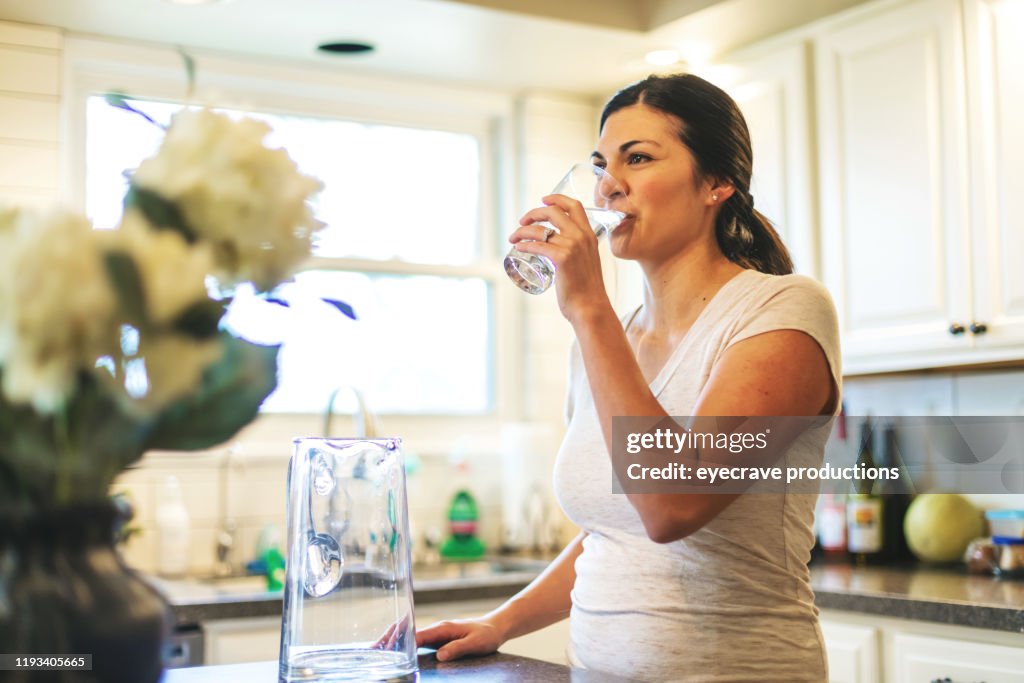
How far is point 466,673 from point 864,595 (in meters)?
1.40

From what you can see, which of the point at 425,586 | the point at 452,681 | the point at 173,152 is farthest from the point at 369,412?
the point at 173,152

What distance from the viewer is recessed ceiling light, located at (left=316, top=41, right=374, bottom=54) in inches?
121

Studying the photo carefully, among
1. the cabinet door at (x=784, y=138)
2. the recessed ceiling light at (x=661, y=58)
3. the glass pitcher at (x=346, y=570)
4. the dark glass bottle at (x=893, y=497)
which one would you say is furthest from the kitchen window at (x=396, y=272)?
the glass pitcher at (x=346, y=570)

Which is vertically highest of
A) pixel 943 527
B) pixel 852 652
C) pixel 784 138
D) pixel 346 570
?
pixel 784 138

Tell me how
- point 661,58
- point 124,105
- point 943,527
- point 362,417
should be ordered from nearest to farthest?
point 124,105 < point 943,527 < point 362,417 < point 661,58

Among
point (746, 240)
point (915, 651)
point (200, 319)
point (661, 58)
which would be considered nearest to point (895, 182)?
point (661, 58)

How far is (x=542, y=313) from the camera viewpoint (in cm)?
353

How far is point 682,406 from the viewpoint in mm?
1417

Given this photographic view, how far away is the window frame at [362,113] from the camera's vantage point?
304cm

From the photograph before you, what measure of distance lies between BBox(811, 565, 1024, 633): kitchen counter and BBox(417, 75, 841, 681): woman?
0.91 m

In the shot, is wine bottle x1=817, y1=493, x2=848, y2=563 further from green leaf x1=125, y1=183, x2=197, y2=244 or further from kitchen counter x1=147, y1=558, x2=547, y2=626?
green leaf x1=125, y1=183, x2=197, y2=244

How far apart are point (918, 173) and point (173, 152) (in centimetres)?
231

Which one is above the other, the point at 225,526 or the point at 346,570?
the point at 346,570

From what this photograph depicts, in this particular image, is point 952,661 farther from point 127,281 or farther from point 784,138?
point 127,281
